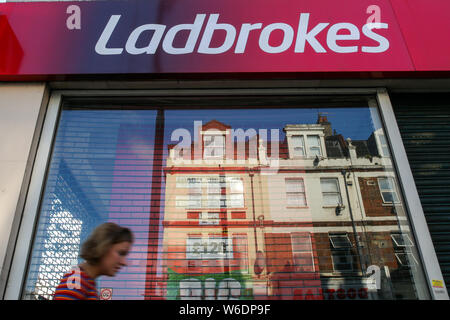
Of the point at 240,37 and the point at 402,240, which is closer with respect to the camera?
the point at 402,240

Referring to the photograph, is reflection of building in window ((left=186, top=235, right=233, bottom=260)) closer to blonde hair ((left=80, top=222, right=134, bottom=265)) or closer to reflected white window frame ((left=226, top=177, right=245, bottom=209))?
reflected white window frame ((left=226, top=177, right=245, bottom=209))

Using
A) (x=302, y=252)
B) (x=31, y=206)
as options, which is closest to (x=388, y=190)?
(x=302, y=252)

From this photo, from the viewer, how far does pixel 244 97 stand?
12.5 feet

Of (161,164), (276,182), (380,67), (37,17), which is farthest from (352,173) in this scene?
(37,17)

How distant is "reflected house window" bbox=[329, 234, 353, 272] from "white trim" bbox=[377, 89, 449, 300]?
571 mm

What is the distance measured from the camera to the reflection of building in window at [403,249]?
119 inches

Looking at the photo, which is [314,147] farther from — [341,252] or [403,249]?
[403,249]

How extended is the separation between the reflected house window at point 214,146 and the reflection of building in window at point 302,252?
1.11 meters

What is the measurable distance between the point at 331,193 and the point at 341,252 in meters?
0.54

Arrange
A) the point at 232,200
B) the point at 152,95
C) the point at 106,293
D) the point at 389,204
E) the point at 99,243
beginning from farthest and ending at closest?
the point at 152,95, the point at 232,200, the point at 389,204, the point at 106,293, the point at 99,243

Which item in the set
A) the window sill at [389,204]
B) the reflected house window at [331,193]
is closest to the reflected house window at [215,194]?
the reflected house window at [331,193]

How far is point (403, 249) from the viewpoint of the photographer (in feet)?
10.0

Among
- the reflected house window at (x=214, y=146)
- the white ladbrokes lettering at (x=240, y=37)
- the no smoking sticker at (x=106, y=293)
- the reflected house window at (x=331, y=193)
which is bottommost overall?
the no smoking sticker at (x=106, y=293)

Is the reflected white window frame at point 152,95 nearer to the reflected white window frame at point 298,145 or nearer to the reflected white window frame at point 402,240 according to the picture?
the reflected white window frame at point 402,240
